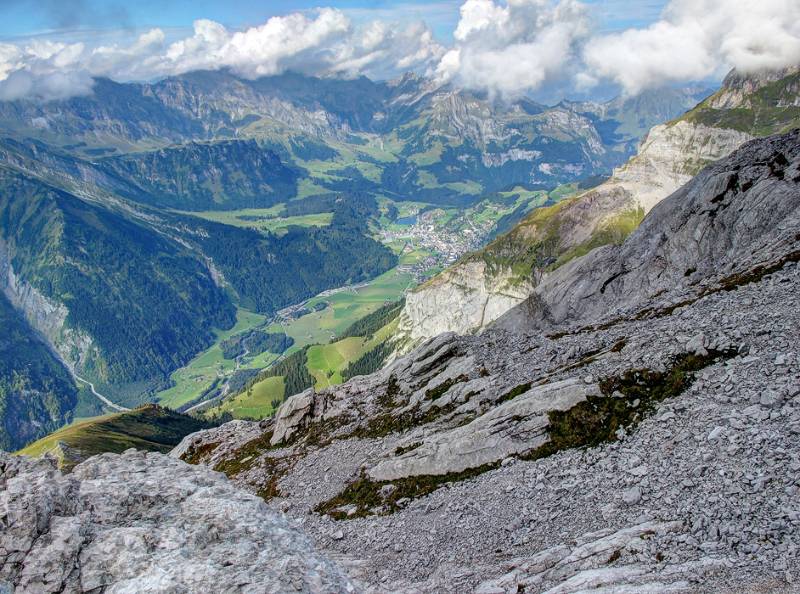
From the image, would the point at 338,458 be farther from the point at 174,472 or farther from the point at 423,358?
the point at 174,472

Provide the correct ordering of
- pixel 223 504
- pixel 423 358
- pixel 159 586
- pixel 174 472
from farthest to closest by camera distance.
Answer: pixel 423 358, pixel 174 472, pixel 223 504, pixel 159 586

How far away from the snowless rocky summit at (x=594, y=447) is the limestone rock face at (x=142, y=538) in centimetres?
973

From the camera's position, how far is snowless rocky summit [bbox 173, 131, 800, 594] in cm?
2175

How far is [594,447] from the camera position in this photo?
103ft

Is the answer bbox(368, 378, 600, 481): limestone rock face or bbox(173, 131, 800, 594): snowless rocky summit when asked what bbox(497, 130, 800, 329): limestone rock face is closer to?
bbox(173, 131, 800, 594): snowless rocky summit

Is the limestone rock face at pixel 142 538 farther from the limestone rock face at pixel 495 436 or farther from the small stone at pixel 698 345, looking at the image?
the small stone at pixel 698 345

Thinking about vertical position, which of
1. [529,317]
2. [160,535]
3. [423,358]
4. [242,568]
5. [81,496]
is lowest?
[529,317]

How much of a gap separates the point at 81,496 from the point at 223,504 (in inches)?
252

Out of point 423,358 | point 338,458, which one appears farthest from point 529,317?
point 338,458

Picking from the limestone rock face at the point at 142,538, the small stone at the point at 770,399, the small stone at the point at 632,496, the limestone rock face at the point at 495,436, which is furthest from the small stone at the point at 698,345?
the limestone rock face at the point at 142,538

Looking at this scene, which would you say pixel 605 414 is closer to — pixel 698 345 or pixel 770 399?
pixel 698 345

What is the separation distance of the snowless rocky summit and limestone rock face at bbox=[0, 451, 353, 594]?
9.73 meters

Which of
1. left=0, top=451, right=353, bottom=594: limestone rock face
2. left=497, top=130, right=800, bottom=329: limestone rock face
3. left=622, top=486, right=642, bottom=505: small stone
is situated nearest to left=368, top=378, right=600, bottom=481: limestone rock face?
left=622, top=486, right=642, bottom=505: small stone

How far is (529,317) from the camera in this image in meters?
81.7
